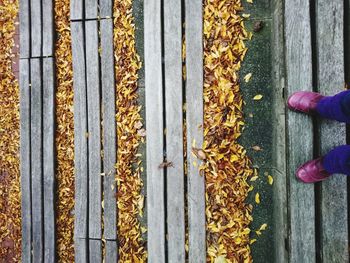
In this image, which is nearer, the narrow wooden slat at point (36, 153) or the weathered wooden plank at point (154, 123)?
the weathered wooden plank at point (154, 123)

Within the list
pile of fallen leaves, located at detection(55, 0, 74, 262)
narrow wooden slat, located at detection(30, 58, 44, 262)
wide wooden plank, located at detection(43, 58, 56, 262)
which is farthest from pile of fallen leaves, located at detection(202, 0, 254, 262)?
narrow wooden slat, located at detection(30, 58, 44, 262)

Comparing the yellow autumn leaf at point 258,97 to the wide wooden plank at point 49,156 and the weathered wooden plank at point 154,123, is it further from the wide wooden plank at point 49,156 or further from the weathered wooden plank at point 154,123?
the wide wooden plank at point 49,156

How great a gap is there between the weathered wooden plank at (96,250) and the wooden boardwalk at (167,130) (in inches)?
0.4

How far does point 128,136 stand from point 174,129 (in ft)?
1.74

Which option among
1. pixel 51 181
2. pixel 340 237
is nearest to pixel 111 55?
pixel 51 181

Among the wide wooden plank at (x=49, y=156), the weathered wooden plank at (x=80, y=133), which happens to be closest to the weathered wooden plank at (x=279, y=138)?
the weathered wooden plank at (x=80, y=133)

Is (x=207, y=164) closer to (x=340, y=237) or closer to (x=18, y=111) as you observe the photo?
(x=340, y=237)

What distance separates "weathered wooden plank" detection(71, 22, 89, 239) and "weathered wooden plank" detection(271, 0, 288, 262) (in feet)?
6.44

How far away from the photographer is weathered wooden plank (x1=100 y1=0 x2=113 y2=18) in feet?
10.6

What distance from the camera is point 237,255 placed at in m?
3.02

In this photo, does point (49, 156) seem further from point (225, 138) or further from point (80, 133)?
point (225, 138)

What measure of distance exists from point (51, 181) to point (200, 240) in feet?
5.73

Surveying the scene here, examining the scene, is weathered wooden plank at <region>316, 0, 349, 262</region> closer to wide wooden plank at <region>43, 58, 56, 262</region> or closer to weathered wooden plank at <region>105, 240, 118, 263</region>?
weathered wooden plank at <region>105, 240, 118, 263</region>

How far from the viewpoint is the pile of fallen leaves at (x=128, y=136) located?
3.20m
